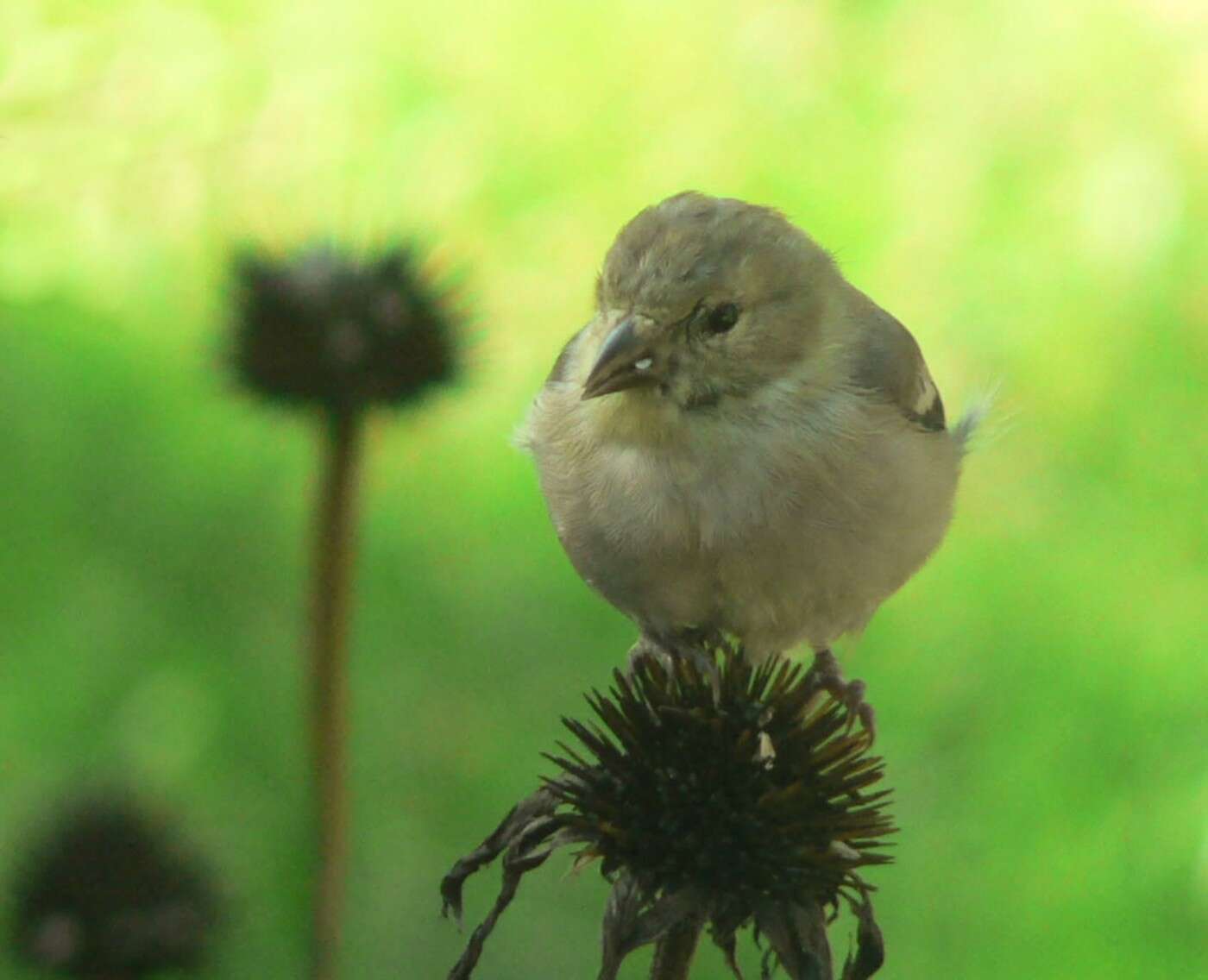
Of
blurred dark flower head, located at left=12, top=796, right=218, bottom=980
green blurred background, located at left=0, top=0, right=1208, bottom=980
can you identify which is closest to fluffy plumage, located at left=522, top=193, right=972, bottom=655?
blurred dark flower head, located at left=12, top=796, right=218, bottom=980

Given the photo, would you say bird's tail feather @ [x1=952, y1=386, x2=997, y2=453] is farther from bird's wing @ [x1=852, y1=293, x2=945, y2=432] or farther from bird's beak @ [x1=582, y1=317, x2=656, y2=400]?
bird's beak @ [x1=582, y1=317, x2=656, y2=400]

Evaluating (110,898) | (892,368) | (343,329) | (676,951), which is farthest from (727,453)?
(110,898)

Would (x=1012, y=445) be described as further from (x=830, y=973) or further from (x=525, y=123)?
(x=830, y=973)

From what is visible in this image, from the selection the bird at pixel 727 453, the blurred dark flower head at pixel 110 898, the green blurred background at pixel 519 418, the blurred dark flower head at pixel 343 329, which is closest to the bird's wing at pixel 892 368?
the bird at pixel 727 453

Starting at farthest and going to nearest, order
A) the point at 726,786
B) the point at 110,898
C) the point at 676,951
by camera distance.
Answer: the point at 110,898 → the point at 726,786 → the point at 676,951

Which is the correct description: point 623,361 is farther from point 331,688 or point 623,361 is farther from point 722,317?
point 331,688
